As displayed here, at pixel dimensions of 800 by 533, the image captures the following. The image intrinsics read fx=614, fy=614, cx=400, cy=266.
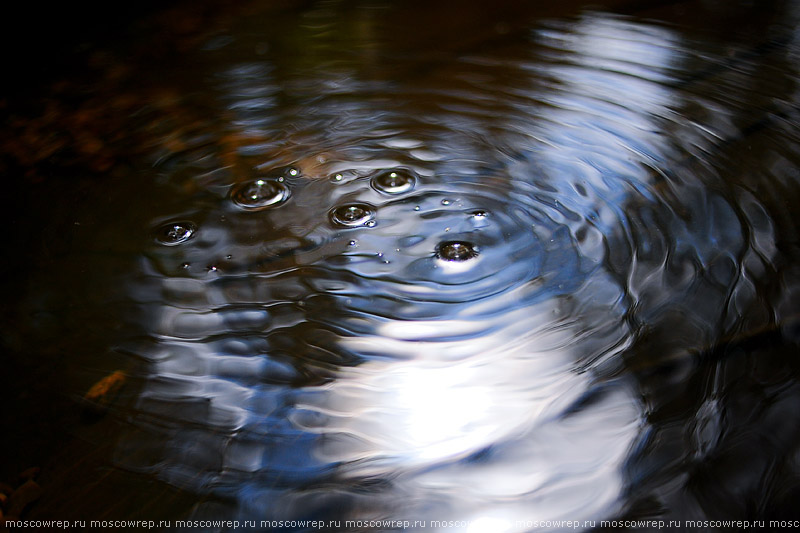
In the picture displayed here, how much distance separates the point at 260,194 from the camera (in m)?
0.95

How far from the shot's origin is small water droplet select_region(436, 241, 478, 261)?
82 cm

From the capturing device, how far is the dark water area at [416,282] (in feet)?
1.94

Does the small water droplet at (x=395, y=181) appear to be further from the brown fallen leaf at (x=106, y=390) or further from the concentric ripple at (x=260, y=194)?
the brown fallen leaf at (x=106, y=390)

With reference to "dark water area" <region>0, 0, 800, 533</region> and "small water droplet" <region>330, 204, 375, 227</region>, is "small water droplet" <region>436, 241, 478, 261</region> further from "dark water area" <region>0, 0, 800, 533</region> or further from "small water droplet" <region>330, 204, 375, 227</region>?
"small water droplet" <region>330, 204, 375, 227</region>

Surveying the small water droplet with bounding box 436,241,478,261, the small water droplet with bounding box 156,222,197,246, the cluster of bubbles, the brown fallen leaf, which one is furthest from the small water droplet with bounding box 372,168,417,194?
the brown fallen leaf

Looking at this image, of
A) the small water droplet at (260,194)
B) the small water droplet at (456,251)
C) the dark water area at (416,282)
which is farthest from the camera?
the small water droplet at (260,194)

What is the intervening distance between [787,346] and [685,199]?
0.87 feet

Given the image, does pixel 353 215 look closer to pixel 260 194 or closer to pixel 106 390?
pixel 260 194

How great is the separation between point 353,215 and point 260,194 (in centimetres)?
16

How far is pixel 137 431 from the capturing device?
648mm

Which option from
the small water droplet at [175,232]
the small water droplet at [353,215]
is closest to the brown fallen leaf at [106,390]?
the small water droplet at [175,232]

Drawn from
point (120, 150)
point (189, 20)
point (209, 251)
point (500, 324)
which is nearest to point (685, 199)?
point (500, 324)

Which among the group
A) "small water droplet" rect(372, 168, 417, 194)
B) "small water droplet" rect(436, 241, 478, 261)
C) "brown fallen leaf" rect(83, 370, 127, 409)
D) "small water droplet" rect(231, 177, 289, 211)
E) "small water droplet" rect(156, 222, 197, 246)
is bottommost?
"brown fallen leaf" rect(83, 370, 127, 409)

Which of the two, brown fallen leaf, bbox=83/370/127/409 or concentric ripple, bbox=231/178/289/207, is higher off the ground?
concentric ripple, bbox=231/178/289/207
